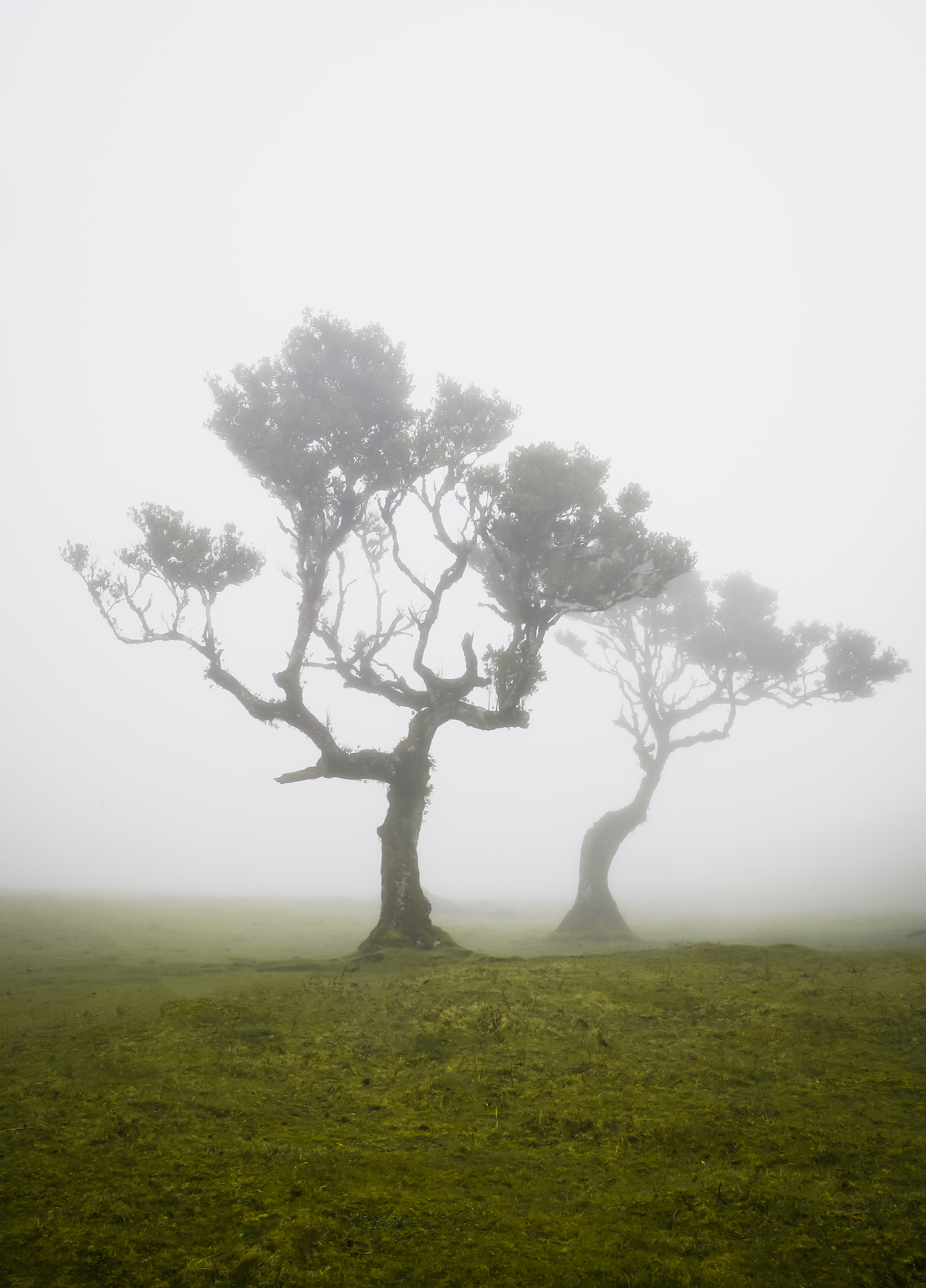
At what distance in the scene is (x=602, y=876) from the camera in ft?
98.0

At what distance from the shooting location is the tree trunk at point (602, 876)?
93.1ft

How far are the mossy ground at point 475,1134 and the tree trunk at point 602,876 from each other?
15915 millimetres

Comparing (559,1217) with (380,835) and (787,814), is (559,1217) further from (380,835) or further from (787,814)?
(787,814)

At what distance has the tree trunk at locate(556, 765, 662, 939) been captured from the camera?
2839cm

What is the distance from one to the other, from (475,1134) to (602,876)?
2389 cm

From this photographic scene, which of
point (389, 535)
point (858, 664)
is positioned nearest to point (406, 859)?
point (389, 535)

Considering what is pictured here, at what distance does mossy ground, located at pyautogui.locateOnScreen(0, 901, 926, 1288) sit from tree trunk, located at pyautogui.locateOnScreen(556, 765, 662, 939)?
1591 cm

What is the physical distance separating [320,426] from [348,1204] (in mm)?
21704

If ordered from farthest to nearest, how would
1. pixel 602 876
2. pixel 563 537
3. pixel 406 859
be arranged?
pixel 602 876 → pixel 563 537 → pixel 406 859

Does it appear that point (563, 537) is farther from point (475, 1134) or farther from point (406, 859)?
point (475, 1134)

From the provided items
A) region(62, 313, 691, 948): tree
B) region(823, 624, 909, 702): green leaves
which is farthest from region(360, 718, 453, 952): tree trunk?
region(823, 624, 909, 702): green leaves

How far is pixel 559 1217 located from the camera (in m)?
5.64

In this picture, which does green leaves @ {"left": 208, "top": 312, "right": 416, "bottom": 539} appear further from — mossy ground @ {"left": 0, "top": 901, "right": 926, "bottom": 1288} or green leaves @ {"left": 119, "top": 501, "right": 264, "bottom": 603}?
mossy ground @ {"left": 0, "top": 901, "right": 926, "bottom": 1288}

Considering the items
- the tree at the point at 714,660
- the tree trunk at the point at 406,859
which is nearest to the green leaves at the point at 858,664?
the tree at the point at 714,660
